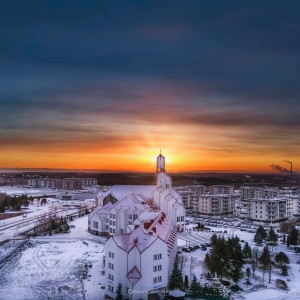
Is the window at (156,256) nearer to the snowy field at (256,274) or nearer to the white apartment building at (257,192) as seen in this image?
the snowy field at (256,274)

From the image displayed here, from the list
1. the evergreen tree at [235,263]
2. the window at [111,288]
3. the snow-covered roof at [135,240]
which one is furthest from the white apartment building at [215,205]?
the window at [111,288]

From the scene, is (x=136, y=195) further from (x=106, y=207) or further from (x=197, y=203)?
(x=197, y=203)

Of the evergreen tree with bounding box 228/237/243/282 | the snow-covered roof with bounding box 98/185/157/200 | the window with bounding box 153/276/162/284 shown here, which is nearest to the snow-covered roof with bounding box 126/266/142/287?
A: the window with bounding box 153/276/162/284

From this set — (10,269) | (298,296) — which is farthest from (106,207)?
(298,296)

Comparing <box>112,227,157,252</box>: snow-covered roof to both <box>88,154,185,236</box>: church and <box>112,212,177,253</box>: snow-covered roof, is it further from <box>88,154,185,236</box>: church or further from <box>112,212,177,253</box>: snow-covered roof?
<box>88,154,185,236</box>: church

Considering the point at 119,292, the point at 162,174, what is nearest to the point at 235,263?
the point at 119,292
